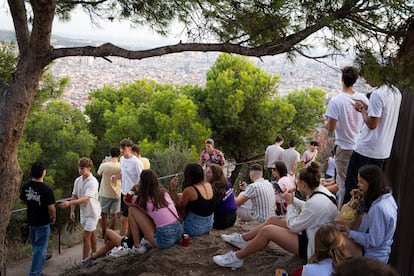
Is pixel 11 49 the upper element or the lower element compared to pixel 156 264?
upper

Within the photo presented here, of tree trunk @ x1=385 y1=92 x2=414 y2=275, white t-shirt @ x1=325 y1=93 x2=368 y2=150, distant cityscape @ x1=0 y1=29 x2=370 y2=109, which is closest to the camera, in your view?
tree trunk @ x1=385 y1=92 x2=414 y2=275

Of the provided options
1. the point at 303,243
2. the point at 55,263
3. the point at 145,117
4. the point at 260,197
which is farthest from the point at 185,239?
the point at 145,117

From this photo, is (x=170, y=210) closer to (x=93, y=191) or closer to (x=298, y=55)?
(x=93, y=191)

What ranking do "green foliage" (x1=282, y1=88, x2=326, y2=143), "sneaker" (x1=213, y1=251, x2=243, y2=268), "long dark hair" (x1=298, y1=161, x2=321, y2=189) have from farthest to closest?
"green foliage" (x1=282, y1=88, x2=326, y2=143) < "sneaker" (x1=213, y1=251, x2=243, y2=268) < "long dark hair" (x1=298, y1=161, x2=321, y2=189)

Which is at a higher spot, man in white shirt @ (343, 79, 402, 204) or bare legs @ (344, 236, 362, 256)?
man in white shirt @ (343, 79, 402, 204)

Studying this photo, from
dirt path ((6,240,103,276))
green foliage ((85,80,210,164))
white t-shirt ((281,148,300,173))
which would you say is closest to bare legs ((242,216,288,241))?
dirt path ((6,240,103,276))

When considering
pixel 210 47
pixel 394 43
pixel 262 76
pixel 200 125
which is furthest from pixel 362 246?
pixel 262 76

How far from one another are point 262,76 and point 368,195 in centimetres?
1636

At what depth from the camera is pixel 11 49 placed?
20.5 ft

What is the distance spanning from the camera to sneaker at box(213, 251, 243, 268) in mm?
4766

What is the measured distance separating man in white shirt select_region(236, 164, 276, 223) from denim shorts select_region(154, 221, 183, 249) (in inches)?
50.0

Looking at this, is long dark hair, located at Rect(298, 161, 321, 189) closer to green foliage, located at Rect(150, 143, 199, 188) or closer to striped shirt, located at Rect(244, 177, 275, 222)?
striped shirt, located at Rect(244, 177, 275, 222)

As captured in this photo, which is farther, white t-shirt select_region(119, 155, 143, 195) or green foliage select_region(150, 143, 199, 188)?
green foliage select_region(150, 143, 199, 188)

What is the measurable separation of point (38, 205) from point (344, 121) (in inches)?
147
